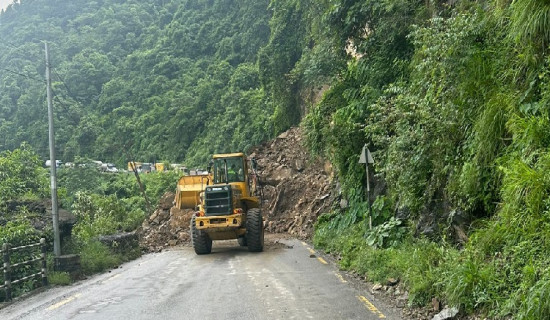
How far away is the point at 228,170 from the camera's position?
21.2 meters

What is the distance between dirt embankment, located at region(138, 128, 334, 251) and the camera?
25406 mm

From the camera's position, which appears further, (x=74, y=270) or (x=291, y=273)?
(x=74, y=270)

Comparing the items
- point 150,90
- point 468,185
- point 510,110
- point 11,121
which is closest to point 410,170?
point 468,185

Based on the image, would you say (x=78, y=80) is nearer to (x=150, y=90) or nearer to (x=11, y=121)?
(x=150, y=90)

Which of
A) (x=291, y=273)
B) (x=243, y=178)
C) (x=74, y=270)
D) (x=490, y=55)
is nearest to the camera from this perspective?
(x=490, y=55)

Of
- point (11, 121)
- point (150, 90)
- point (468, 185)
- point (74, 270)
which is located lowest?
point (74, 270)

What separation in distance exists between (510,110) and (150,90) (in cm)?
6412

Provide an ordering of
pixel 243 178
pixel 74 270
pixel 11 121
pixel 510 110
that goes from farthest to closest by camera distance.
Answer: pixel 11 121 → pixel 243 178 → pixel 74 270 → pixel 510 110

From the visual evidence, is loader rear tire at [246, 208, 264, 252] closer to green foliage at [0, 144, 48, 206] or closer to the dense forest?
the dense forest

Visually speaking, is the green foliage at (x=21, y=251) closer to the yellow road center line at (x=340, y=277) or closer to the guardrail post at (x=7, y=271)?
the guardrail post at (x=7, y=271)

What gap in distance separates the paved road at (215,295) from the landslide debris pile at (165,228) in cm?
912

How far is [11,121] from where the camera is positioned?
50.7 meters

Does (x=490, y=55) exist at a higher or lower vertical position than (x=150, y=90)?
lower

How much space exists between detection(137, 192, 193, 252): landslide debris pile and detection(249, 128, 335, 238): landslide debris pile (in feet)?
15.1
